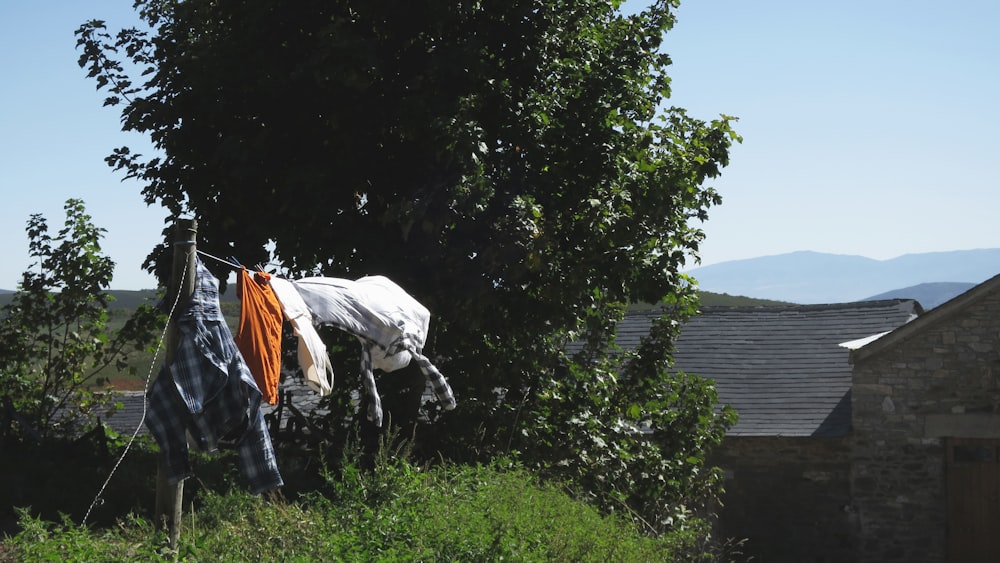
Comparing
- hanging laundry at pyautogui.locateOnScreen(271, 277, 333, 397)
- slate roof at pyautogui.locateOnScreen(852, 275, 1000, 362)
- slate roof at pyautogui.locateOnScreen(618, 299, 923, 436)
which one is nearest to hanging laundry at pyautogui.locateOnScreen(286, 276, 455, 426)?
hanging laundry at pyautogui.locateOnScreen(271, 277, 333, 397)

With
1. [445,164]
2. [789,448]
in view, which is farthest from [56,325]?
[789,448]

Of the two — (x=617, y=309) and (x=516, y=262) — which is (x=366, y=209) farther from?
(x=617, y=309)

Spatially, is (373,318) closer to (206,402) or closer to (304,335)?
(304,335)

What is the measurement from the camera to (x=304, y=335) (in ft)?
25.5

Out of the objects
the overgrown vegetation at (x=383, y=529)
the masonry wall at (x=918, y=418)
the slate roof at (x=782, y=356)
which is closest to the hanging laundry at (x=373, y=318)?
the overgrown vegetation at (x=383, y=529)

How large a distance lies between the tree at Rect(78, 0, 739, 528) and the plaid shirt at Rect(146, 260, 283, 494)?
4.29 m

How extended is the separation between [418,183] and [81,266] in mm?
4832

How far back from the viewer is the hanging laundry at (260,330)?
7.14m

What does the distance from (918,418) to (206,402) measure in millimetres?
14731

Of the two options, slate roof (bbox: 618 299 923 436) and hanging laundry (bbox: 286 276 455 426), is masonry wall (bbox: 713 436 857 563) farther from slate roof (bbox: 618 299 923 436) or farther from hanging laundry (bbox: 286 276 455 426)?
hanging laundry (bbox: 286 276 455 426)

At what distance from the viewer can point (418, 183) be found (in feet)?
37.6

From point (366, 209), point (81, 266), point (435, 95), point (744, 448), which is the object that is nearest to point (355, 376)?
point (366, 209)

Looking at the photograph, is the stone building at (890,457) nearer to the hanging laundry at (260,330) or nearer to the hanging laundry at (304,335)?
the hanging laundry at (304,335)

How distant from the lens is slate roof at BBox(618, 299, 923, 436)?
19375mm
